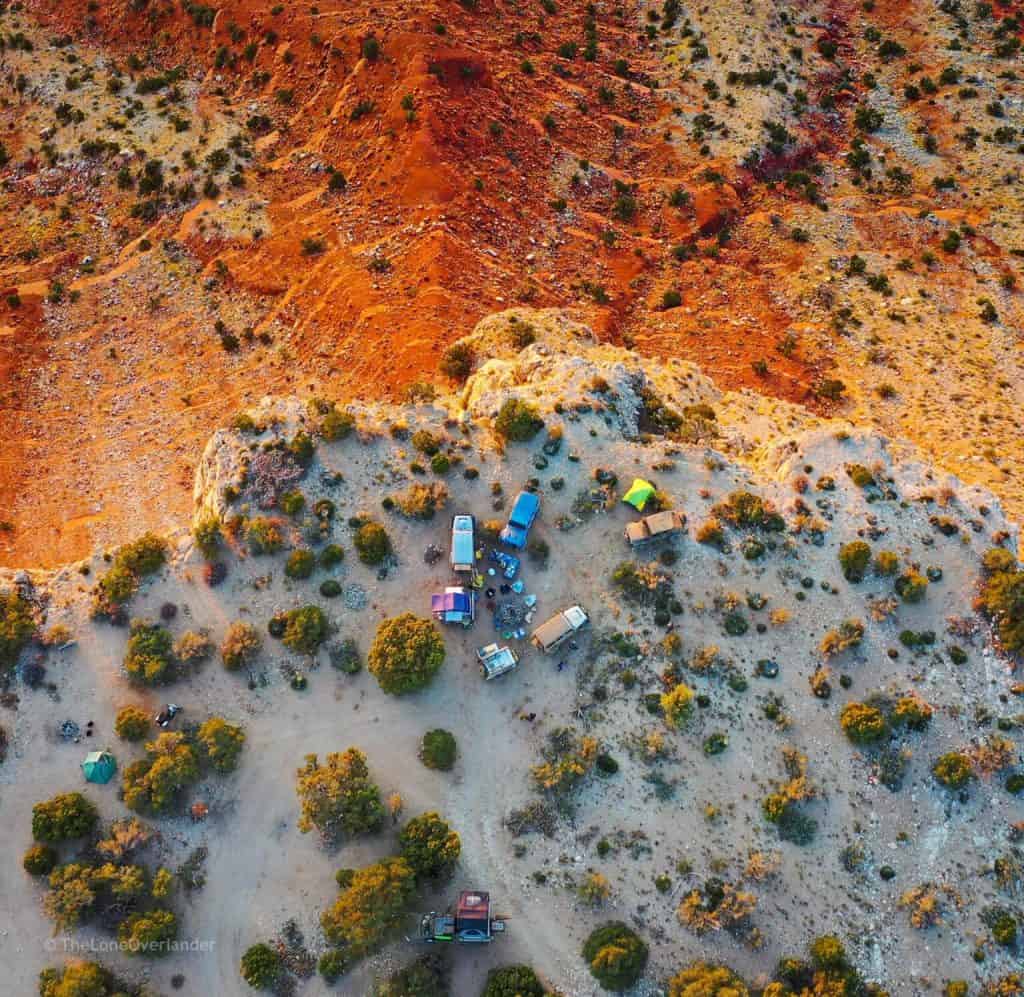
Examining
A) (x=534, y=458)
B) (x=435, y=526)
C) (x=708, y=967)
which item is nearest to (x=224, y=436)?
(x=435, y=526)

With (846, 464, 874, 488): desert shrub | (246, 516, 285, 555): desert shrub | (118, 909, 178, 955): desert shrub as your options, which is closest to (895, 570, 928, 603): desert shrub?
(846, 464, 874, 488): desert shrub

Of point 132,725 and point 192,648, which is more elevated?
point 192,648

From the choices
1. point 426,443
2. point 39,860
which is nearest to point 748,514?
point 426,443

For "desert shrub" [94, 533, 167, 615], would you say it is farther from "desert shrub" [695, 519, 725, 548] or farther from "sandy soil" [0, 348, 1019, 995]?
"desert shrub" [695, 519, 725, 548]

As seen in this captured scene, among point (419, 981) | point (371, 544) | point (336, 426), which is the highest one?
point (336, 426)

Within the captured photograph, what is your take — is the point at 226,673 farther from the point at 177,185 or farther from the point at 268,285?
the point at 177,185

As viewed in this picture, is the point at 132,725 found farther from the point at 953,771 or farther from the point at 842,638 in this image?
the point at 953,771
